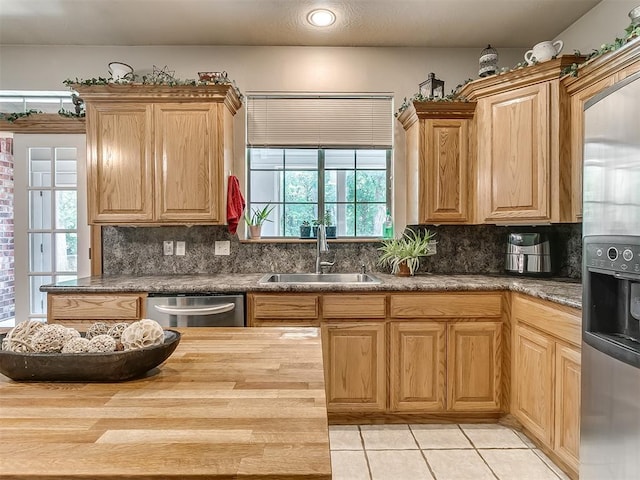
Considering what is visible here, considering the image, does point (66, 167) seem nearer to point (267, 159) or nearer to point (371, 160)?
point (267, 159)

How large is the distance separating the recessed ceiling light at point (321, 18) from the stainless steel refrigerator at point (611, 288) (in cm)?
185

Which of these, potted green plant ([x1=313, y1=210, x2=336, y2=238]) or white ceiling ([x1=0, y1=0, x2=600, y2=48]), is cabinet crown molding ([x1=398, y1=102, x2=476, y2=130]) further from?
potted green plant ([x1=313, y1=210, x2=336, y2=238])

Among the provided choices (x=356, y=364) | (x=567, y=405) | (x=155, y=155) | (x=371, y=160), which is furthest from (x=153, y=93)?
(x=567, y=405)

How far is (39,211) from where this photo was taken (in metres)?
3.28

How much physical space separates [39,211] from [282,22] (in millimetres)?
2370

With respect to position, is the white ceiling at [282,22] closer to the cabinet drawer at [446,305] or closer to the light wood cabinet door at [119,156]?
the light wood cabinet door at [119,156]

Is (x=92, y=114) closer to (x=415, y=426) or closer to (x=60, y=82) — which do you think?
(x=60, y=82)

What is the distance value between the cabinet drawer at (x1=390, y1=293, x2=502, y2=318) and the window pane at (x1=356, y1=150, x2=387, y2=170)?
128cm

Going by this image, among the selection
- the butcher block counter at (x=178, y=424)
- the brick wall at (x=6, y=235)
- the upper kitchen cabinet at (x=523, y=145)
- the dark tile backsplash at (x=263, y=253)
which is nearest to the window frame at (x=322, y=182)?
the dark tile backsplash at (x=263, y=253)

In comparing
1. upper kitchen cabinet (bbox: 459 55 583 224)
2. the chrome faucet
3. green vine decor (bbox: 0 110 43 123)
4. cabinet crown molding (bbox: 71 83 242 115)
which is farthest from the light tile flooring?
green vine decor (bbox: 0 110 43 123)

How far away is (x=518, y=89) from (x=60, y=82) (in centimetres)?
340

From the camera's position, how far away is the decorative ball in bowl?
0.97 meters

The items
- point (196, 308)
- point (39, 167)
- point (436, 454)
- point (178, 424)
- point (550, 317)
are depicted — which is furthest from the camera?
point (39, 167)

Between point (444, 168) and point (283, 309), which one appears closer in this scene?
point (283, 309)
